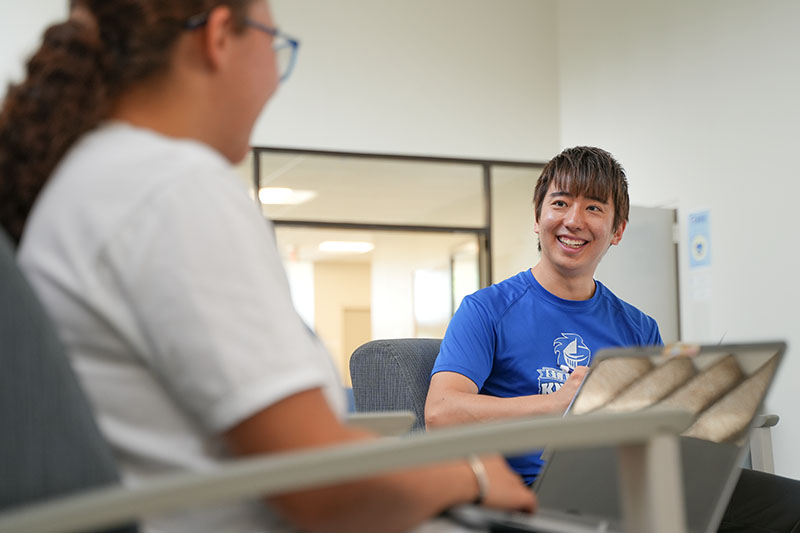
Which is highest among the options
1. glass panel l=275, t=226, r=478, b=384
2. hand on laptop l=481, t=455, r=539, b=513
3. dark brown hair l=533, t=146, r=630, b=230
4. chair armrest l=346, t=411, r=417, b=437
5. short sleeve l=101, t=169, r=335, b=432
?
dark brown hair l=533, t=146, r=630, b=230

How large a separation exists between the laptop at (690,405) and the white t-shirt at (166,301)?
A: 392 millimetres

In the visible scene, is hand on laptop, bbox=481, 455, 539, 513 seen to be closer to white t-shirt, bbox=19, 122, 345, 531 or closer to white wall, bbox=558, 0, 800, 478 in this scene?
white t-shirt, bbox=19, 122, 345, 531

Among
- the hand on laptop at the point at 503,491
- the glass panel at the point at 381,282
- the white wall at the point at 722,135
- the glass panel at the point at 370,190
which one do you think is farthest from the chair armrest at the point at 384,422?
the glass panel at the point at 381,282

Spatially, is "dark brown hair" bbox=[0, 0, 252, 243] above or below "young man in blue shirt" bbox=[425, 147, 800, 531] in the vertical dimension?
above

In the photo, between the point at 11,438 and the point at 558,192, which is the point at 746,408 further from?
the point at 558,192

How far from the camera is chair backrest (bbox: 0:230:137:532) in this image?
23.4 inches

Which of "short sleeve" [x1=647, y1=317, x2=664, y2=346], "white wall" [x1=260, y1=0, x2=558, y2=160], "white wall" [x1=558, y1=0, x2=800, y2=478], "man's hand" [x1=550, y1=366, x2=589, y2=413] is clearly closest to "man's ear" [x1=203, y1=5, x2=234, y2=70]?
"man's hand" [x1=550, y1=366, x2=589, y2=413]

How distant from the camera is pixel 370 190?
6.25 metres

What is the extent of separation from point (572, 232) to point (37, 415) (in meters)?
1.55

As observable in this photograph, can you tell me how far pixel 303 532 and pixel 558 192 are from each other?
1459 millimetres

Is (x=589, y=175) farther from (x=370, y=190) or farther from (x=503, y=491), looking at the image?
(x=370, y=190)

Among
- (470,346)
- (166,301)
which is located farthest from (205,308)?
(470,346)

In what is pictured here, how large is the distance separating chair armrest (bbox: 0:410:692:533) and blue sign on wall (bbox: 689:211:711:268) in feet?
15.0

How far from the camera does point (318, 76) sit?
239 inches
